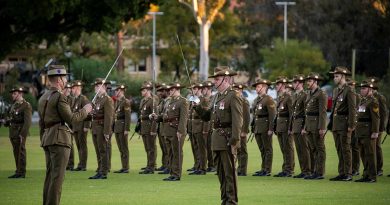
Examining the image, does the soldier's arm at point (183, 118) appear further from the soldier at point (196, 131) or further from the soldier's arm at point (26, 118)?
the soldier's arm at point (26, 118)

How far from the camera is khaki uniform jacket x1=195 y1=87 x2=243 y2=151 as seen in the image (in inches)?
672

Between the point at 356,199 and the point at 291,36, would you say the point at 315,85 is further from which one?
the point at 291,36

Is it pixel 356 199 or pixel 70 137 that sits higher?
pixel 70 137

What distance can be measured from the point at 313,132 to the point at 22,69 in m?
60.5

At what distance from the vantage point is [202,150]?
25562 mm

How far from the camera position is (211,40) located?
82.9 meters

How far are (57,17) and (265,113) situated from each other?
18.9 m

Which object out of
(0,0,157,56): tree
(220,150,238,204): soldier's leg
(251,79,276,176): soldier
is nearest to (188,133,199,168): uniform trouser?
(251,79,276,176): soldier

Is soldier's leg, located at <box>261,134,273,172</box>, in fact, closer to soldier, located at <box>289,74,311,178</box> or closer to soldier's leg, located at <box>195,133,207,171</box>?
soldier, located at <box>289,74,311,178</box>

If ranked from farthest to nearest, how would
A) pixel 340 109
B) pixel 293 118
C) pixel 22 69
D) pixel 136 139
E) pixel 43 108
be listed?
pixel 22 69, pixel 136 139, pixel 293 118, pixel 340 109, pixel 43 108

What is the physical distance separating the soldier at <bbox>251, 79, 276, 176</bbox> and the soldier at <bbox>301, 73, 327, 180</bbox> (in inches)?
58.4

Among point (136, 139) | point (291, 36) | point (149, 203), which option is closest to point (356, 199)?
point (149, 203)

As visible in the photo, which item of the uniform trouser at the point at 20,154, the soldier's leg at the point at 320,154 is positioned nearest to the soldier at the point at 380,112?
the soldier's leg at the point at 320,154

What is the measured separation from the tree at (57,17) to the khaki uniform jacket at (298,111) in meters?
16.7
